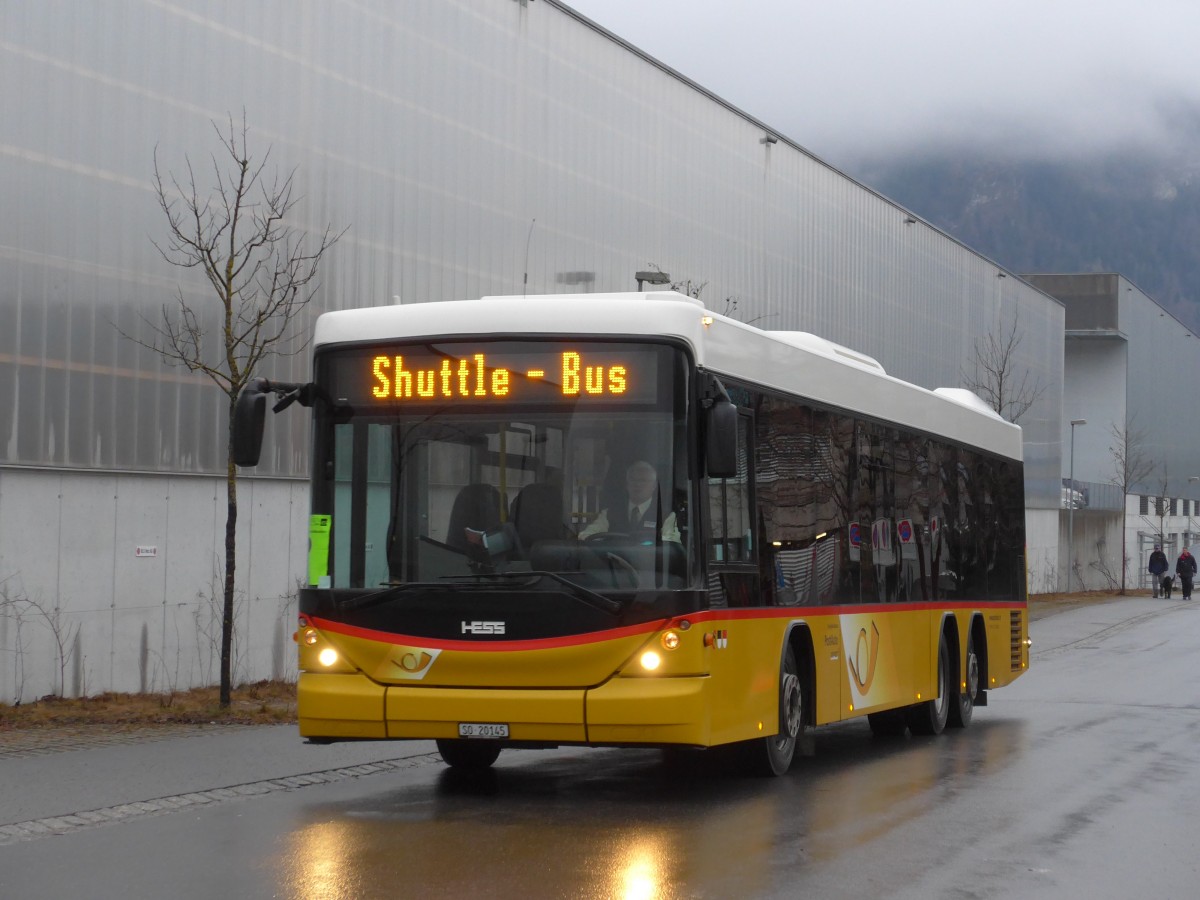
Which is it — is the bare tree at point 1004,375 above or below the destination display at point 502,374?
above

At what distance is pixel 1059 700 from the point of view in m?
20.4

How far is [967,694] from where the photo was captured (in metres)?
16.9

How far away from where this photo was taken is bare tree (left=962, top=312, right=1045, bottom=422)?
53469mm

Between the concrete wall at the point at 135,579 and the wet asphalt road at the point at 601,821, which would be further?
the concrete wall at the point at 135,579

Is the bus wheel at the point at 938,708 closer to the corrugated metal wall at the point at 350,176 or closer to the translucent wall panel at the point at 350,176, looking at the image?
the translucent wall panel at the point at 350,176

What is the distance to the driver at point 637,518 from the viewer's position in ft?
33.1

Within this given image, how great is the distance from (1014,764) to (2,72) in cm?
1171

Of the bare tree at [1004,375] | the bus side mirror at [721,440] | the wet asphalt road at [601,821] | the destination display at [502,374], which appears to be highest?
the bare tree at [1004,375]

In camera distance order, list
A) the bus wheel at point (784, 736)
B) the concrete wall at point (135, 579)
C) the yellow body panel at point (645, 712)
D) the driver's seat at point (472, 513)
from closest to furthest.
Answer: the yellow body panel at point (645, 712) < the driver's seat at point (472, 513) < the bus wheel at point (784, 736) < the concrete wall at point (135, 579)

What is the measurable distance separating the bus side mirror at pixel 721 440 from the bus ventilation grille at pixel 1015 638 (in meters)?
9.63

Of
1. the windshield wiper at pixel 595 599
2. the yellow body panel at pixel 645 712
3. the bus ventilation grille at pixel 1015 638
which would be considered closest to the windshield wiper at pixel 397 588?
the windshield wiper at pixel 595 599

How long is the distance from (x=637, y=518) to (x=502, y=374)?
3.90 feet

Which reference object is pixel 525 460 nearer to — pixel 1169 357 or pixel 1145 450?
pixel 1145 450

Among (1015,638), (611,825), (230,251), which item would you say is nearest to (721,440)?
(611,825)
